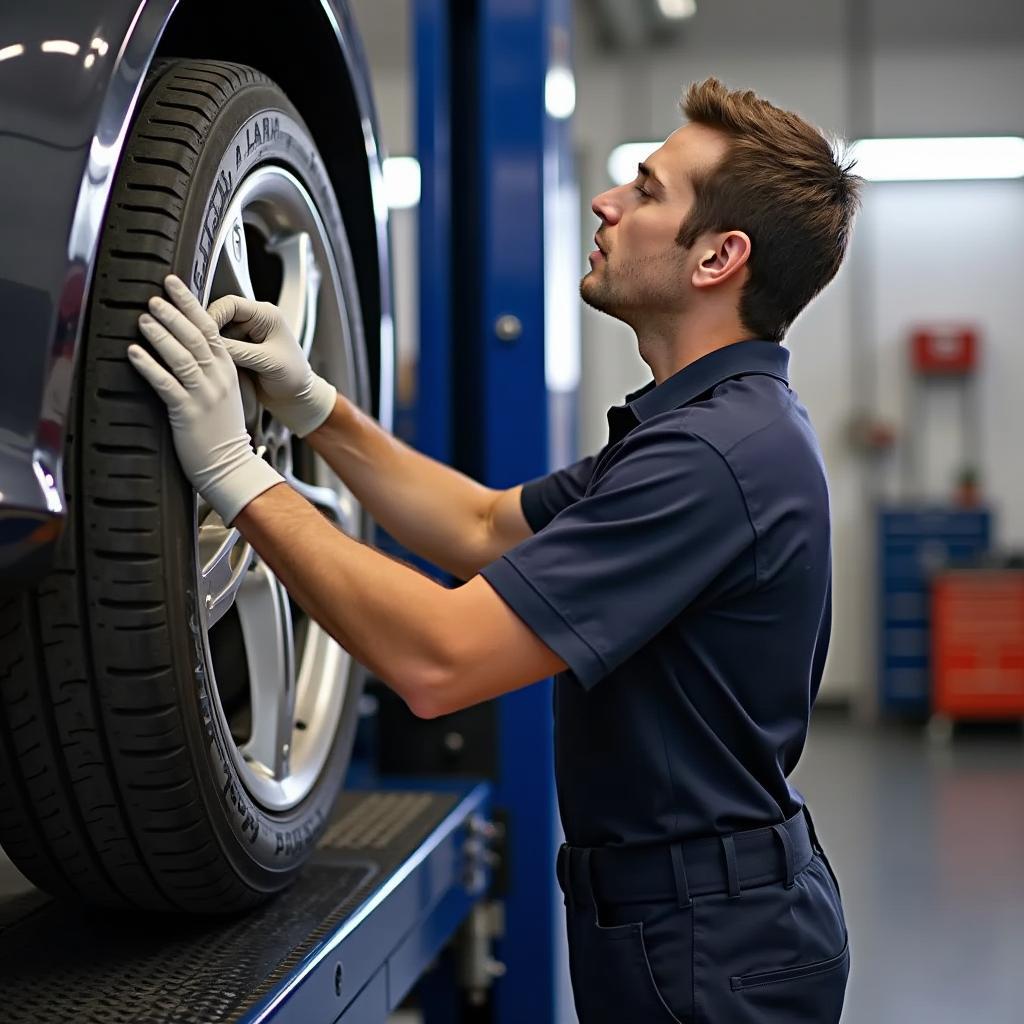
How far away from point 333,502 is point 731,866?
667 mm

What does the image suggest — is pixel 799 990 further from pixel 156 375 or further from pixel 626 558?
pixel 156 375

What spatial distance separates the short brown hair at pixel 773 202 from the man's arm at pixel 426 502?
1.58ft

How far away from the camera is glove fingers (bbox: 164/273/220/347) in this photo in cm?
113

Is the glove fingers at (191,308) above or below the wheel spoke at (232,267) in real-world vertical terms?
below

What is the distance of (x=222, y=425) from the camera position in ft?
3.82

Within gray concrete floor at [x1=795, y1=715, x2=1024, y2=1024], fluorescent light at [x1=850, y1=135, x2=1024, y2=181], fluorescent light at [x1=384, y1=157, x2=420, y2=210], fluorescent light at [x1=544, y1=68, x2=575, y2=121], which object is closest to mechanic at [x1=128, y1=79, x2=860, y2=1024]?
fluorescent light at [x1=544, y1=68, x2=575, y2=121]

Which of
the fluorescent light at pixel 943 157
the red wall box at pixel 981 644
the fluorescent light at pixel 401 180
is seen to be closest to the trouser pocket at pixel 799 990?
the fluorescent light at pixel 401 180

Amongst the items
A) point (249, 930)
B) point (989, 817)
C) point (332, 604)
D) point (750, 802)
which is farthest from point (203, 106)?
point (989, 817)

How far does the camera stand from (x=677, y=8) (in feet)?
27.8

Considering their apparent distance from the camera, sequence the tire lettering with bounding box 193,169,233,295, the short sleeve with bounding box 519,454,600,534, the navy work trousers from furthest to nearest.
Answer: the short sleeve with bounding box 519,454,600,534 → the navy work trousers → the tire lettering with bounding box 193,169,233,295

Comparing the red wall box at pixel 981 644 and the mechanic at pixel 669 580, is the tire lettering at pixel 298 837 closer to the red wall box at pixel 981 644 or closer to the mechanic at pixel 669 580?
the mechanic at pixel 669 580

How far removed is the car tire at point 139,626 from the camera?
1080 mm

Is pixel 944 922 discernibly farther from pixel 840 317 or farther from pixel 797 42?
pixel 797 42

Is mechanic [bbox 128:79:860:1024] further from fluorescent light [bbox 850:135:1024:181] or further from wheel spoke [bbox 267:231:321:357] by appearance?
fluorescent light [bbox 850:135:1024:181]
